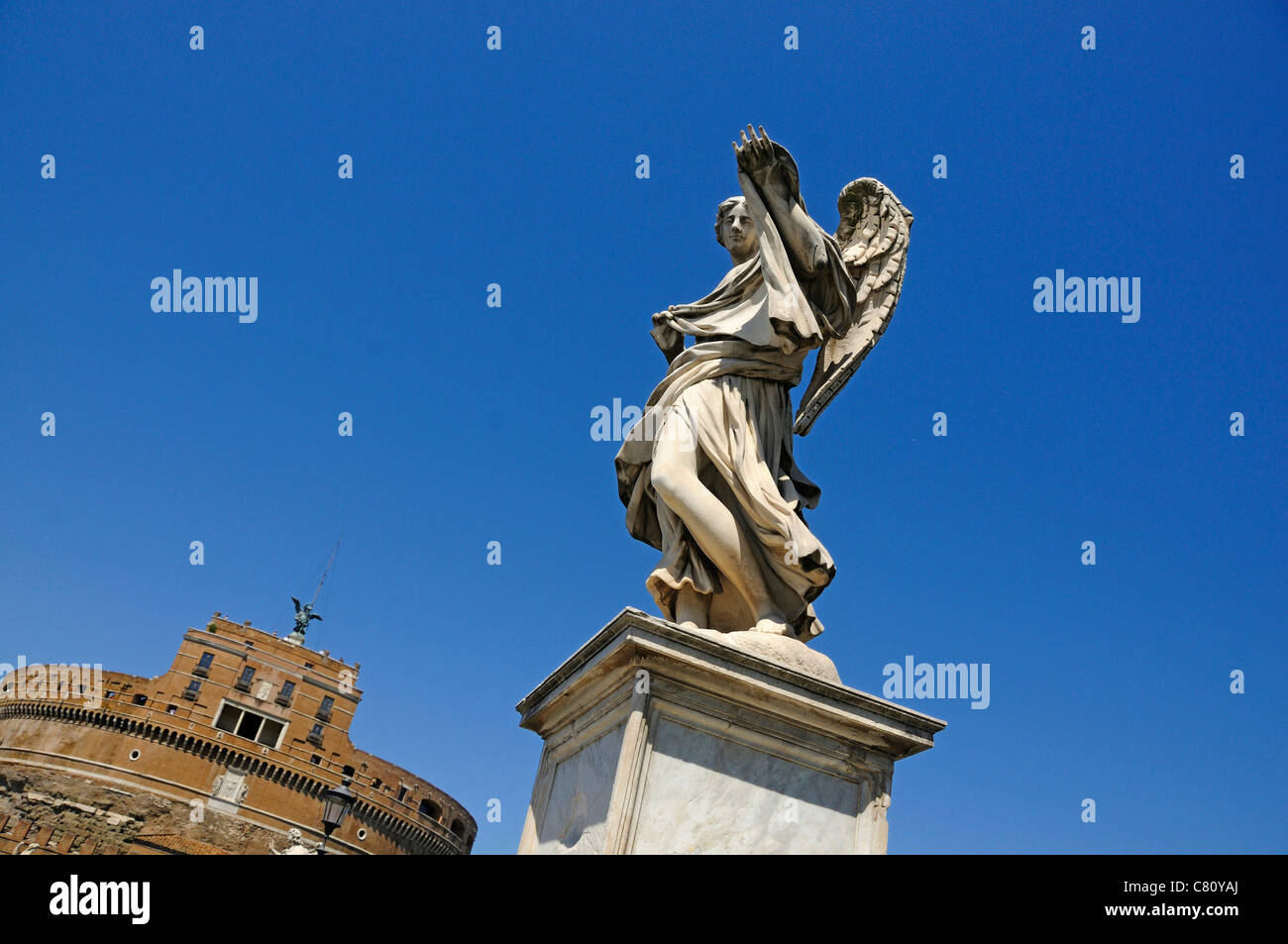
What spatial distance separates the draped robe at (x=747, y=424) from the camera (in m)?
3.88

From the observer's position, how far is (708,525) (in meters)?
3.78

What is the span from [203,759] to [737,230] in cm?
5338

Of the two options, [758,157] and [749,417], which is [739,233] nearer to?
[758,157]

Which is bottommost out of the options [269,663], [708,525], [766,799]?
[766,799]

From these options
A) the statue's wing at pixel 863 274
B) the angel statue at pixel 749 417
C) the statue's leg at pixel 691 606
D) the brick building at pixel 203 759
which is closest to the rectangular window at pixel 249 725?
the brick building at pixel 203 759

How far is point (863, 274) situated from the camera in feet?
17.3

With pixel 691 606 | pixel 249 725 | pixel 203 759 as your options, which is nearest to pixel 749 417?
pixel 691 606

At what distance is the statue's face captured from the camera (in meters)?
4.75

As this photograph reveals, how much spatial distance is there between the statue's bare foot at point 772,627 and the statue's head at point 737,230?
1952 millimetres

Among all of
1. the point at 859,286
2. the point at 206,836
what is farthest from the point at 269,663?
the point at 859,286
